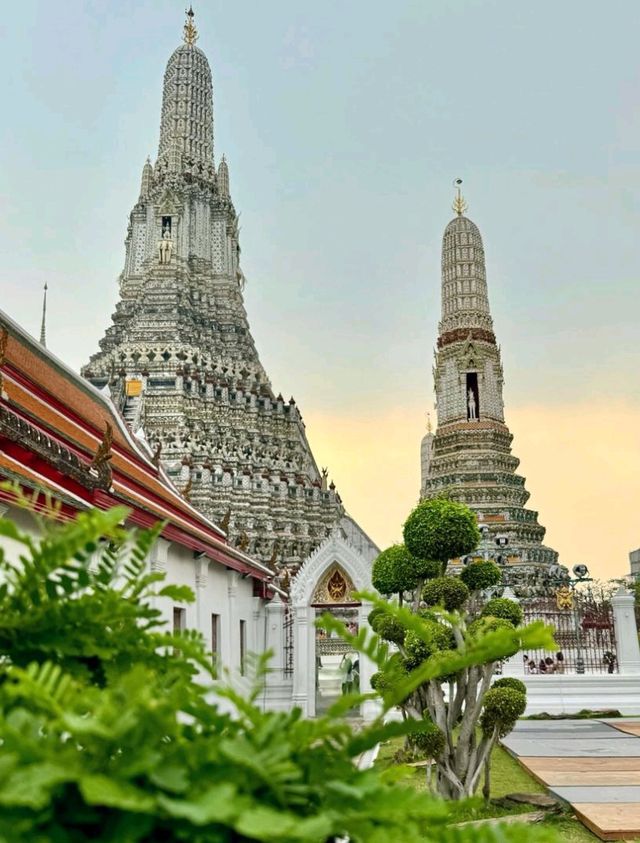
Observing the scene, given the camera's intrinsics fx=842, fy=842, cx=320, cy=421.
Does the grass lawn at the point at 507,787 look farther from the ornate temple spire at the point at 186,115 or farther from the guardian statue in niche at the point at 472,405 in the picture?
the ornate temple spire at the point at 186,115

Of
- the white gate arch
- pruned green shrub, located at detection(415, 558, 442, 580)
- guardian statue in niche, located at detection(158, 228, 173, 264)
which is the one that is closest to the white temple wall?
the white gate arch

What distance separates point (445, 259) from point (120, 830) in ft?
Answer: 146

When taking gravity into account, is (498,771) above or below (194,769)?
below

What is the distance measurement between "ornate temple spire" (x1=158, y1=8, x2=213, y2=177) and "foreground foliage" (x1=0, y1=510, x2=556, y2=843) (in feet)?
146

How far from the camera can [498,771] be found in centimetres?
987

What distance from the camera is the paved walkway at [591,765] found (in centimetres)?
672

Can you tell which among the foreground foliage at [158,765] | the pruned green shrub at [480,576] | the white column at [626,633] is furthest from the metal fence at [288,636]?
the foreground foliage at [158,765]

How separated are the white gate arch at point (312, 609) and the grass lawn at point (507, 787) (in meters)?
2.54

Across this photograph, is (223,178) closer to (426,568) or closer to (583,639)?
(583,639)

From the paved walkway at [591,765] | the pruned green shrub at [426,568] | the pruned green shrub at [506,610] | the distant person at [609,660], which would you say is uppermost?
the pruned green shrub at [426,568]

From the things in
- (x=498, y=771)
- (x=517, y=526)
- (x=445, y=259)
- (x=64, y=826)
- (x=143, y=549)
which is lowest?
(x=498, y=771)

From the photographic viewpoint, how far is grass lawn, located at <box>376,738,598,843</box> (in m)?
6.41

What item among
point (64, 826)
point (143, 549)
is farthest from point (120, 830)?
point (143, 549)

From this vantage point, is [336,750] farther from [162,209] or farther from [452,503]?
[162,209]
